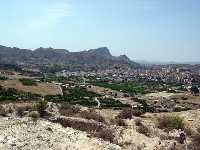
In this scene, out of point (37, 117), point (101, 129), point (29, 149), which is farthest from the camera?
point (37, 117)

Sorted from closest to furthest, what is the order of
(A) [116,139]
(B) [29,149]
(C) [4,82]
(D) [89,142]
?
(B) [29,149] → (D) [89,142] → (A) [116,139] → (C) [4,82]

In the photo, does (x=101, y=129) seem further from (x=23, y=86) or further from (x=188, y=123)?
(x=23, y=86)

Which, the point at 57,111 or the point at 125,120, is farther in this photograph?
the point at 57,111

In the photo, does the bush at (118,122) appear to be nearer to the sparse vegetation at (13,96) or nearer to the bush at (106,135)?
the bush at (106,135)

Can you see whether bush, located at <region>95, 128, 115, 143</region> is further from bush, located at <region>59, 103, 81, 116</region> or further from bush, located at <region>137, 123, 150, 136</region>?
bush, located at <region>59, 103, 81, 116</region>

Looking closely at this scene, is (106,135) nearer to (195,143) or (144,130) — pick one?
(144,130)

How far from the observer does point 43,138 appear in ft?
95.5

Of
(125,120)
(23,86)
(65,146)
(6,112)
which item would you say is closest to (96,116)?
(125,120)

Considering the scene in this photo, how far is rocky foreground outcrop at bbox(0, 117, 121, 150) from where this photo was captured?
2695cm

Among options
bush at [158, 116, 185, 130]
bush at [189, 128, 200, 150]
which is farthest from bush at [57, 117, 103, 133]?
bush at [189, 128, 200, 150]

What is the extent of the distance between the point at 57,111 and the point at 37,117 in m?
6.47

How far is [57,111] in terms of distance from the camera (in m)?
44.8

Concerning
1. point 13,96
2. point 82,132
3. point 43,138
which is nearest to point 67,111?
point 82,132

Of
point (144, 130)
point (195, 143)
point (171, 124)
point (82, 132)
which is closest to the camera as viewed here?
point (195, 143)
